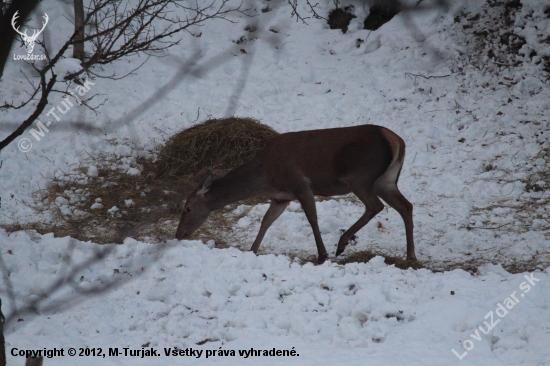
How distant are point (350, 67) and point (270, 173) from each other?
6.33 meters

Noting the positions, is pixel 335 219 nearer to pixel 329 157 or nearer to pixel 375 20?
pixel 329 157

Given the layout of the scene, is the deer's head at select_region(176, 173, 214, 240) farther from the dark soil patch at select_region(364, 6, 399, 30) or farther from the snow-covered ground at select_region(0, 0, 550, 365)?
the dark soil patch at select_region(364, 6, 399, 30)

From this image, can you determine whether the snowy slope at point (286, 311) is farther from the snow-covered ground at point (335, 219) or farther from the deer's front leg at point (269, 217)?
the deer's front leg at point (269, 217)

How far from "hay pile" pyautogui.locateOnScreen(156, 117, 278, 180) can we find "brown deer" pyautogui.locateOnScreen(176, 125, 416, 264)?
186 cm

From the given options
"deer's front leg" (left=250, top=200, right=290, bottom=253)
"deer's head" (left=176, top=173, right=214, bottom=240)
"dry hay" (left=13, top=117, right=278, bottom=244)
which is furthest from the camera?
"dry hay" (left=13, top=117, right=278, bottom=244)

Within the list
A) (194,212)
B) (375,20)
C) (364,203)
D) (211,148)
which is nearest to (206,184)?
(194,212)

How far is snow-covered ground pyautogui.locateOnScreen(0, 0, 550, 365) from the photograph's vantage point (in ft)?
15.0

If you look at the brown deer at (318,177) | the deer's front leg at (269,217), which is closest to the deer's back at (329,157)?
the brown deer at (318,177)

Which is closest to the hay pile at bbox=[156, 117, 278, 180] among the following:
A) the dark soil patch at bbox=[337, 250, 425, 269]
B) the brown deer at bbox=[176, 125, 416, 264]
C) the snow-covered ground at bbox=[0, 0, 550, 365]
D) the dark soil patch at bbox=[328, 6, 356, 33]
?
the snow-covered ground at bbox=[0, 0, 550, 365]

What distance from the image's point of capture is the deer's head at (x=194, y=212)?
7422 mm

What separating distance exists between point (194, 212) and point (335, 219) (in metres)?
1.86

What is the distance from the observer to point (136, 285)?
5660mm

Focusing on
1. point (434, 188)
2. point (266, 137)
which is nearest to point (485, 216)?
point (434, 188)

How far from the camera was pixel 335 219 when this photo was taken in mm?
7824
